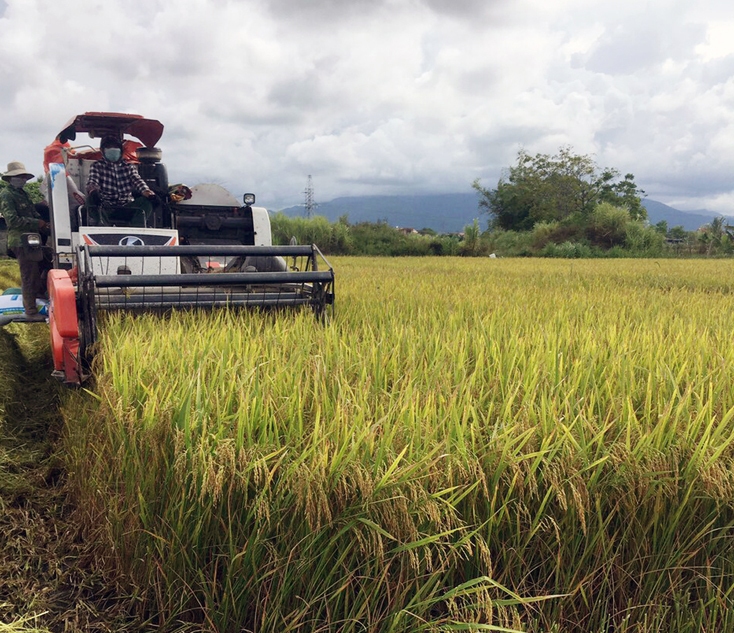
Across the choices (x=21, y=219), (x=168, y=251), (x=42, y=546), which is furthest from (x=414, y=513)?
(x=21, y=219)

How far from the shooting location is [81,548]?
2.43m

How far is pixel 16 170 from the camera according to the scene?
21.3 ft

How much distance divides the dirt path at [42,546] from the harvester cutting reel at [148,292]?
0.53 metres

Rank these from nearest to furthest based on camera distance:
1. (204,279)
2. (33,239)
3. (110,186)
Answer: (204,279) < (33,239) < (110,186)

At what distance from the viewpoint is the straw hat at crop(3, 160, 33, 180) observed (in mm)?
6340

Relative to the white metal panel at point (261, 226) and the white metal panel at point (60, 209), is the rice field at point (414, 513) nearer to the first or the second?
→ the white metal panel at point (60, 209)

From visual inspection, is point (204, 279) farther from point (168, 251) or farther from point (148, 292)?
point (148, 292)

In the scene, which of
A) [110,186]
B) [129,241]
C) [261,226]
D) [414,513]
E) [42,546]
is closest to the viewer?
[414,513]

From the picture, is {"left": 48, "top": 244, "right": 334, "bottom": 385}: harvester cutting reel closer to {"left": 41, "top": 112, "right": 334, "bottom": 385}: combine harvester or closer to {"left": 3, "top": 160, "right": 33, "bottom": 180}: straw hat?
{"left": 41, "top": 112, "right": 334, "bottom": 385}: combine harvester

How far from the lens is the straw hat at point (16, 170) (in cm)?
634

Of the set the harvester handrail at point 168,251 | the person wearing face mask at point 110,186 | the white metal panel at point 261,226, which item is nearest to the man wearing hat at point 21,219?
the person wearing face mask at point 110,186

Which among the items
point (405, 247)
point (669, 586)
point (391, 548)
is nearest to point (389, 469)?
point (391, 548)

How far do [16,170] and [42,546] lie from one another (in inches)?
221

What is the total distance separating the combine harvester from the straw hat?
54 centimetres
